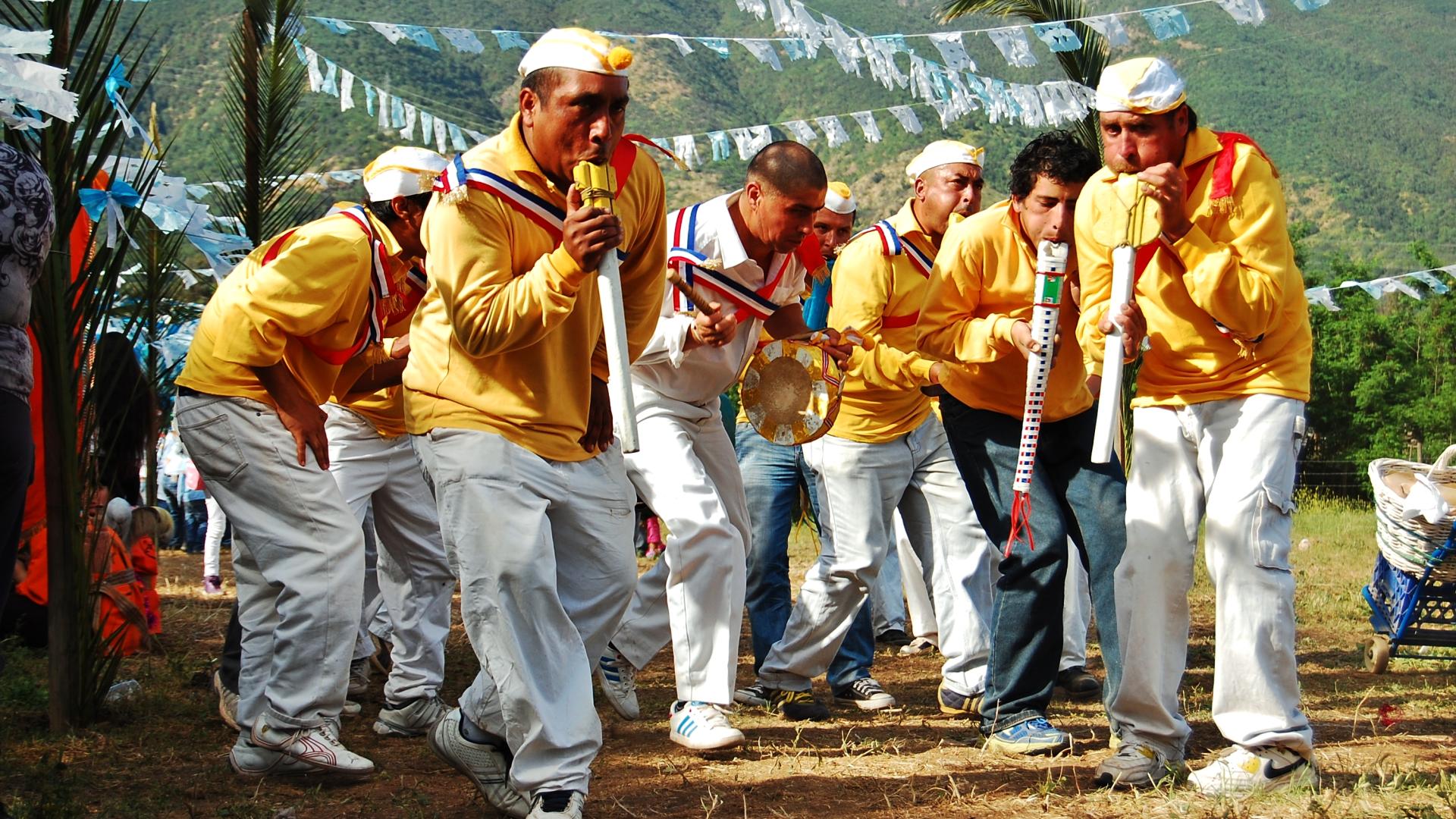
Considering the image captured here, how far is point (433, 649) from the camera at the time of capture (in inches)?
235

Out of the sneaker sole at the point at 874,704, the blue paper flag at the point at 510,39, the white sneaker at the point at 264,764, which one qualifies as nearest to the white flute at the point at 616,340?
the white sneaker at the point at 264,764

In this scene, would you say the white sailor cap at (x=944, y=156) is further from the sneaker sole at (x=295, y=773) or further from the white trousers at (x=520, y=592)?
the sneaker sole at (x=295, y=773)

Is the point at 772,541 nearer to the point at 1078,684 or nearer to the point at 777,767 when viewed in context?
the point at 1078,684

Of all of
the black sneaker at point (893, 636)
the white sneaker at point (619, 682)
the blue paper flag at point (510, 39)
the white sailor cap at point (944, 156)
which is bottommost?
the black sneaker at point (893, 636)

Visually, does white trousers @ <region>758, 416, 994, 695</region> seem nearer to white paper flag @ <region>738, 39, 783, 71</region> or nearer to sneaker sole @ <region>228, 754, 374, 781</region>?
sneaker sole @ <region>228, 754, 374, 781</region>

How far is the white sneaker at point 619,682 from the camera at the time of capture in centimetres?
607

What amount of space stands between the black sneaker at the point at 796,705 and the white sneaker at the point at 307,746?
A: 1.92m

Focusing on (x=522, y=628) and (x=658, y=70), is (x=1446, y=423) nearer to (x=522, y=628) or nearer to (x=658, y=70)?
(x=522, y=628)

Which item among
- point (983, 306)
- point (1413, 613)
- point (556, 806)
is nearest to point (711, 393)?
point (983, 306)

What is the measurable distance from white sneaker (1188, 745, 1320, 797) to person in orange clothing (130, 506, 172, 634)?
528cm

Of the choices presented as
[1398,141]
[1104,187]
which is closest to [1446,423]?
[1104,187]

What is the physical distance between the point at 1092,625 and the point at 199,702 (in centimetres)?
547

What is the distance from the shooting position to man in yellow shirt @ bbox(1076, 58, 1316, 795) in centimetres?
435

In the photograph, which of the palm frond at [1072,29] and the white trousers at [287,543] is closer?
the white trousers at [287,543]
